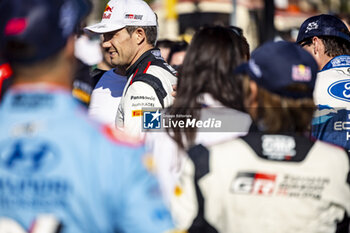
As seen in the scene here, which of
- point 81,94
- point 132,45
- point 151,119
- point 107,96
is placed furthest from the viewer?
point 107,96

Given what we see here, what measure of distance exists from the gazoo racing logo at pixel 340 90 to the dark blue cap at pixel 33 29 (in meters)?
2.80

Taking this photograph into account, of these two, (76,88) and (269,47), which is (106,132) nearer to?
(269,47)

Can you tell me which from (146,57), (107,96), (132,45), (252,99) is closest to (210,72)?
(252,99)

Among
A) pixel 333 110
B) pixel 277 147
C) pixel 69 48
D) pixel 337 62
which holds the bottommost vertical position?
pixel 333 110

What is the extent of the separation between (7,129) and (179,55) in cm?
617

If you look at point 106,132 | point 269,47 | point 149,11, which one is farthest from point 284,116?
point 149,11

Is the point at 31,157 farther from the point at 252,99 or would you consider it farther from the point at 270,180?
the point at 252,99

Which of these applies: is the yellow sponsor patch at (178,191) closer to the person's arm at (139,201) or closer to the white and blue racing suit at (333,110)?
the person's arm at (139,201)

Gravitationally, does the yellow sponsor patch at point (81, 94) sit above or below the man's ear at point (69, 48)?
below

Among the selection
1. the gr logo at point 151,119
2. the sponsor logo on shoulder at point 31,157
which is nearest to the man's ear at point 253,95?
the sponsor logo on shoulder at point 31,157

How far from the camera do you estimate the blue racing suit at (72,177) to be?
1953mm

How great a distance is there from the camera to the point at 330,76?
4582 millimetres

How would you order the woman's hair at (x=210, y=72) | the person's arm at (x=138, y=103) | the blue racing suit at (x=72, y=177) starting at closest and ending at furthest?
the blue racing suit at (x=72, y=177)
the woman's hair at (x=210, y=72)
the person's arm at (x=138, y=103)

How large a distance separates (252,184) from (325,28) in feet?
9.28
